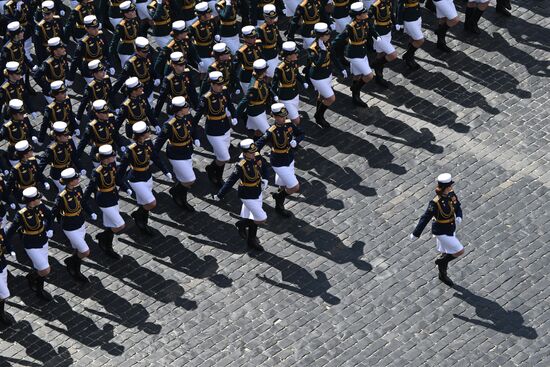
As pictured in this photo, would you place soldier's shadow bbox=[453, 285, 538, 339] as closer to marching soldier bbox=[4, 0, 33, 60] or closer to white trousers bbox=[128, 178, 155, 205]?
white trousers bbox=[128, 178, 155, 205]

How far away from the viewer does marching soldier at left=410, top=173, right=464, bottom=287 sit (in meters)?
35.8

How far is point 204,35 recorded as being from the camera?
1662 inches

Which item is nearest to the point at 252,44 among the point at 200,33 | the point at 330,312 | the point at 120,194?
the point at 200,33

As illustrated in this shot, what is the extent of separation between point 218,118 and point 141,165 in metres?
2.54

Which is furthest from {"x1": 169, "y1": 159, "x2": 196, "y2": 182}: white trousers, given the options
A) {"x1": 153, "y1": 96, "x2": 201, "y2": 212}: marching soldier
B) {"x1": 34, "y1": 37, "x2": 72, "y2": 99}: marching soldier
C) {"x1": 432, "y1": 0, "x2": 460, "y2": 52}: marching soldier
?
{"x1": 432, "y1": 0, "x2": 460, "y2": 52}: marching soldier

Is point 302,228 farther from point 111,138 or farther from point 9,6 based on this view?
point 9,6

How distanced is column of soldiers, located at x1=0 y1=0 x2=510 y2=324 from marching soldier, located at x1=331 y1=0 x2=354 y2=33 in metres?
0.04

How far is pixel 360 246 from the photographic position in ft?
124

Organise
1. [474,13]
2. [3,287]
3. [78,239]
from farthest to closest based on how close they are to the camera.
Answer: [474,13], [78,239], [3,287]

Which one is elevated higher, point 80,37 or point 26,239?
point 80,37

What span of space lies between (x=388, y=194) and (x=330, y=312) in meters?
4.23

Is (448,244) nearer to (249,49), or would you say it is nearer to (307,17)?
(249,49)

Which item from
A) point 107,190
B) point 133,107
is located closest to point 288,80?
point 133,107

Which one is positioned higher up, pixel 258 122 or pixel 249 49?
pixel 249 49
